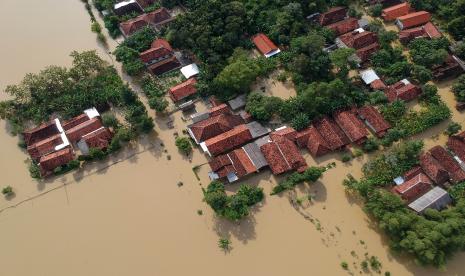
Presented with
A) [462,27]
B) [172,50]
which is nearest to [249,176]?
[172,50]

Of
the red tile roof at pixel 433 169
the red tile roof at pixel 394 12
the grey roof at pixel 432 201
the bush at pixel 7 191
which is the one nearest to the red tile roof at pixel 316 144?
the red tile roof at pixel 433 169

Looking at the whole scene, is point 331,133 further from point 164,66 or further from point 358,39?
point 164,66

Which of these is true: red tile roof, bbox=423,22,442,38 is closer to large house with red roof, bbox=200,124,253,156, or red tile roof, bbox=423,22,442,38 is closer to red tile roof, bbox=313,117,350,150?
red tile roof, bbox=313,117,350,150

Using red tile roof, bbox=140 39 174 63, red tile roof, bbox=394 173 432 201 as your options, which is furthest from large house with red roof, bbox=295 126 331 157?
red tile roof, bbox=140 39 174 63

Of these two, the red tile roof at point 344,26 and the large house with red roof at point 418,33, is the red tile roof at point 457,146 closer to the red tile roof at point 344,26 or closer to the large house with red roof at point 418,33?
the large house with red roof at point 418,33

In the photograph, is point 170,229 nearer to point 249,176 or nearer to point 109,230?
point 109,230

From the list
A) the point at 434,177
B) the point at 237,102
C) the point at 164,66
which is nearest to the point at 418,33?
the point at 434,177
